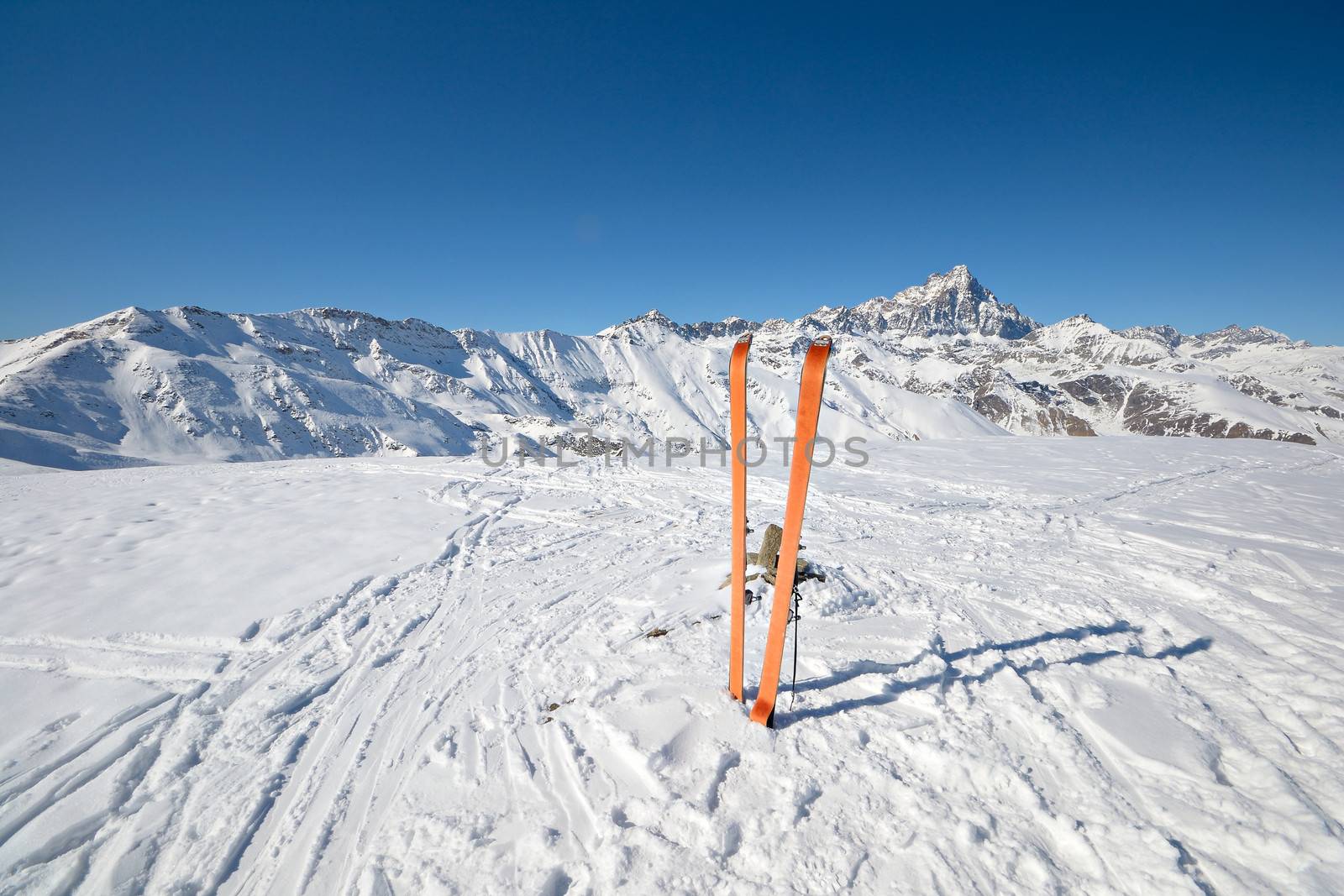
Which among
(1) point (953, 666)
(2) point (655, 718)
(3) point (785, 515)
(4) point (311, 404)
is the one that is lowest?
(4) point (311, 404)

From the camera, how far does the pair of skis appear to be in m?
3.08

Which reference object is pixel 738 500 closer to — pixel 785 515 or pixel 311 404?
pixel 785 515

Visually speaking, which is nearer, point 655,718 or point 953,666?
point 655,718

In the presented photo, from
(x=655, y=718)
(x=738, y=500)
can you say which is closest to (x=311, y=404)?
(x=655, y=718)

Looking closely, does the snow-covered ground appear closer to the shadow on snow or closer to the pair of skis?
the shadow on snow

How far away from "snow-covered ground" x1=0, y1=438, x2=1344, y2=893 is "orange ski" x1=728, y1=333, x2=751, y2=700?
0.52m

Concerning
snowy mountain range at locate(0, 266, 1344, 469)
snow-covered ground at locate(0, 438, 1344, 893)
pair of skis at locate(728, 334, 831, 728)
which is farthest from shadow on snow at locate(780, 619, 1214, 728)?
snowy mountain range at locate(0, 266, 1344, 469)

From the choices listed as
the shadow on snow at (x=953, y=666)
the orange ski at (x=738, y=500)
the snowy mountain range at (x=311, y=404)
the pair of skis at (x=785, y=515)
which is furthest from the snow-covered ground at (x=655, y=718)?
the snowy mountain range at (x=311, y=404)

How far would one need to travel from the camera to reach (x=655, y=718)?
4.01 meters

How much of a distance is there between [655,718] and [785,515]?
2.07 meters

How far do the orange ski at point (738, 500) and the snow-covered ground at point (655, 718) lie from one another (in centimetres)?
52

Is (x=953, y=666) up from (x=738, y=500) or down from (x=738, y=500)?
down

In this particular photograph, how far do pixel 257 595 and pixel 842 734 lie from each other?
304 inches

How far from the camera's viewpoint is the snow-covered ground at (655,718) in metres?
2.93
